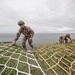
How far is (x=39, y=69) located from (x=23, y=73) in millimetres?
717

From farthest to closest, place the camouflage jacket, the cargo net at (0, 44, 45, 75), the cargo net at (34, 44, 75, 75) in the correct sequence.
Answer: the camouflage jacket → the cargo net at (34, 44, 75, 75) → the cargo net at (0, 44, 45, 75)

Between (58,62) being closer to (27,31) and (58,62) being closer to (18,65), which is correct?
(18,65)

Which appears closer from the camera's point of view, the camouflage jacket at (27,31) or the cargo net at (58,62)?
the cargo net at (58,62)

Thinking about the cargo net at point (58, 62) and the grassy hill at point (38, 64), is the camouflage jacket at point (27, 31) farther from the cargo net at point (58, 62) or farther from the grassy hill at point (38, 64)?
the cargo net at point (58, 62)

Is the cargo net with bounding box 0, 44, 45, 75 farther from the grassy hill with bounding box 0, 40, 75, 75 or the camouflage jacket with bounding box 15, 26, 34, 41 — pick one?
the camouflage jacket with bounding box 15, 26, 34, 41

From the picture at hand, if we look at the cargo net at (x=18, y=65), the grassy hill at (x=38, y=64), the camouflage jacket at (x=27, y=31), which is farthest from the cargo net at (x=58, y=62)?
the camouflage jacket at (x=27, y=31)

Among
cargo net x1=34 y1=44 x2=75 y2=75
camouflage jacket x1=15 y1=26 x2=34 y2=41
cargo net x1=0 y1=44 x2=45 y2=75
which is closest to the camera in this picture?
cargo net x1=0 y1=44 x2=45 y2=75

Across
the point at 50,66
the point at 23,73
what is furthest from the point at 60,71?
the point at 23,73

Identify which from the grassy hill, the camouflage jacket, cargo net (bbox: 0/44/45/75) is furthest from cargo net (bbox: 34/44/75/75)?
the camouflage jacket

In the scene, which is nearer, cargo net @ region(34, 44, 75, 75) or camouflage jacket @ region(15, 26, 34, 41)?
cargo net @ region(34, 44, 75, 75)

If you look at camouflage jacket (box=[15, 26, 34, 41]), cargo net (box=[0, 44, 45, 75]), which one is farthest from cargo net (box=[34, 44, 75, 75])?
camouflage jacket (box=[15, 26, 34, 41])

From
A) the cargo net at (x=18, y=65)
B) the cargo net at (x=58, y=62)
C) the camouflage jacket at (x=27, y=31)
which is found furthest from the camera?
the camouflage jacket at (x=27, y=31)

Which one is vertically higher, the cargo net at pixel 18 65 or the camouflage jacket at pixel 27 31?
the camouflage jacket at pixel 27 31

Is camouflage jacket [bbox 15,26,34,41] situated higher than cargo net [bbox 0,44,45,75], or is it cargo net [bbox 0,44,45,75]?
camouflage jacket [bbox 15,26,34,41]
